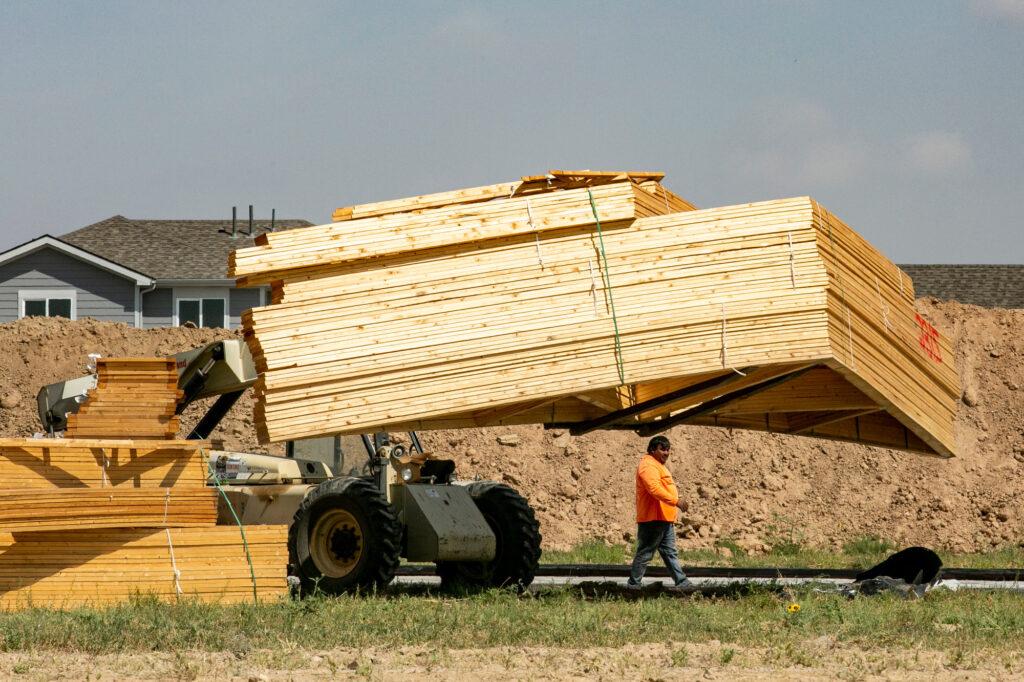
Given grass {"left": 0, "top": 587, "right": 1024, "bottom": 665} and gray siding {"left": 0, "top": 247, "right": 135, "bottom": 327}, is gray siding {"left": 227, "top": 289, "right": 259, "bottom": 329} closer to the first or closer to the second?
gray siding {"left": 0, "top": 247, "right": 135, "bottom": 327}

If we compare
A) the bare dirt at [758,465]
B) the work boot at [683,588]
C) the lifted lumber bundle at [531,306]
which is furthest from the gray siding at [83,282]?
the work boot at [683,588]

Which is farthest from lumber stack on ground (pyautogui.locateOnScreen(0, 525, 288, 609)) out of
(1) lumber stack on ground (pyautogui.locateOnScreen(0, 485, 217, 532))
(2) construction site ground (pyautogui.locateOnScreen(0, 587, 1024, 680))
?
(2) construction site ground (pyautogui.locateOnScreen(0, 587, 1024, 680))

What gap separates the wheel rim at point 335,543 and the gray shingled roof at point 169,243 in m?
21.3

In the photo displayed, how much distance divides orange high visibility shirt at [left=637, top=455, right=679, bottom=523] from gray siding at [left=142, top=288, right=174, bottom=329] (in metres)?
23.0

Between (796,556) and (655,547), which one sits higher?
(655,547)

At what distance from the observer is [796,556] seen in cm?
2394

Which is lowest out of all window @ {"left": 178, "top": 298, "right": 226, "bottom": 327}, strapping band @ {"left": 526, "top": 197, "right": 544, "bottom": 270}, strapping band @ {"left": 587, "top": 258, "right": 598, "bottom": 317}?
strapping band @ {"left": 587, "top": 258, "right": 598, "bottom": 317}

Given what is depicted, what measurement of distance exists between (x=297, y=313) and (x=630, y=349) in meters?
2.98

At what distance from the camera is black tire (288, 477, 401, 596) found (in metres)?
13.9

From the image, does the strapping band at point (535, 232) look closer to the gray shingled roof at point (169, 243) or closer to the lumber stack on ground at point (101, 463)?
the lumber stack on ground at point (101, 463)

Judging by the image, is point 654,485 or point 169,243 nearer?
point 654,485

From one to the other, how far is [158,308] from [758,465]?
15.8 metres

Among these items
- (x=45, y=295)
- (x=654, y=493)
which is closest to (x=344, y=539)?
(x=654, y=493)

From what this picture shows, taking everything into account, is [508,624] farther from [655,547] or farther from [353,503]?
[655,547]
